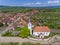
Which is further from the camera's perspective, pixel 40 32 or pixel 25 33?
pixel 40 32

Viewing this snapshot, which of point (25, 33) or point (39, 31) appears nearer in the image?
point (25, 33)

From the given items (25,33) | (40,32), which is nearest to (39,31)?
(40,32)

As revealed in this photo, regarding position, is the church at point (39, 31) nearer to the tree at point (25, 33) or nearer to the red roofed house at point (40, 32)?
the red roofed house at point (40, 32)

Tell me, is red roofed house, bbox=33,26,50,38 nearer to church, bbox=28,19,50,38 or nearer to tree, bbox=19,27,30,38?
church, bbox=28,19,50,38

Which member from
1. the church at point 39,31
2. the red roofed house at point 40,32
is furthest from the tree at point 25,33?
the red roofed house at point 40,32

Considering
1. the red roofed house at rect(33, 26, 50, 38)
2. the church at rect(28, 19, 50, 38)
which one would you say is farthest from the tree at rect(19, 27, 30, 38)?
the red roofed house at rect(33, 26, 50, 38)

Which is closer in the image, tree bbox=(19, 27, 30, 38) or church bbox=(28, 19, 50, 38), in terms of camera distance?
tree bbox=(19, 27, 30, 38)

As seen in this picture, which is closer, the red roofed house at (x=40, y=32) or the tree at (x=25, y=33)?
the tree at (x=25, y=33)

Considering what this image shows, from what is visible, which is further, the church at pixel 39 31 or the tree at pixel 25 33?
the church at pixel 39 31

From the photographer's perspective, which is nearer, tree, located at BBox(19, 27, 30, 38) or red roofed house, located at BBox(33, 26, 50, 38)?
tree, located at BBox(19, 27, 30, 38)

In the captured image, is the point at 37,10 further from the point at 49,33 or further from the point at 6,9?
the point at 49,33

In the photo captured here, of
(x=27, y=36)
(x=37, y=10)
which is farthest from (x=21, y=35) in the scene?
(x=37, y=10)

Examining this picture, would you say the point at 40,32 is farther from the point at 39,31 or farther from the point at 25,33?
the point at 25,33
